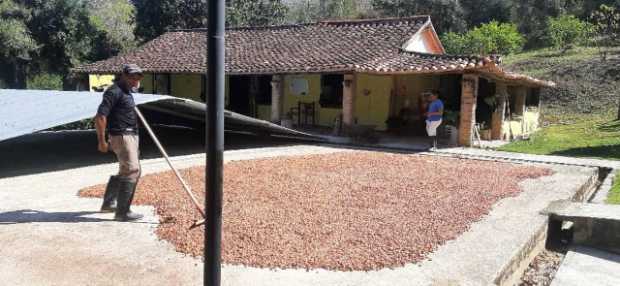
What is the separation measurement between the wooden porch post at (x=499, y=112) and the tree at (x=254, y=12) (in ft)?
62.0

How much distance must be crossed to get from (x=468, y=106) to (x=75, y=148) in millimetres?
9061

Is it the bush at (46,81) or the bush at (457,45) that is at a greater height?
the bush at (457,45)

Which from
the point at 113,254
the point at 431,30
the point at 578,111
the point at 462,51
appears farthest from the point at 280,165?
the point at 462,51

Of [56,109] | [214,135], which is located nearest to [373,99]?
[56,109]

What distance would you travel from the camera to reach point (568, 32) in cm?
3036

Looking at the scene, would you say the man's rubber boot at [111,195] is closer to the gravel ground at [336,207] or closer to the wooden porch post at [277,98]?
the gravel ground at [336,207]

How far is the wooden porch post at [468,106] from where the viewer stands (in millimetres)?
12109

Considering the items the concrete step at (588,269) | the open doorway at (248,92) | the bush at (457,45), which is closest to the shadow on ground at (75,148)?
the open doorway at (248,92)

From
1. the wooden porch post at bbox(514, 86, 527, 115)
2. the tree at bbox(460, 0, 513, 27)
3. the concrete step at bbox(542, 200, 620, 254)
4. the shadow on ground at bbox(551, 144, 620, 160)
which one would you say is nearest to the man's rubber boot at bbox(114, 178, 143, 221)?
the concrete step at bbox(542, 200, 620, 254)

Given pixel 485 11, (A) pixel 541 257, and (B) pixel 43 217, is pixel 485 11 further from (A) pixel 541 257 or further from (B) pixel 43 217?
(B) pixel 43 217

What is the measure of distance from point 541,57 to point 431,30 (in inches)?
577

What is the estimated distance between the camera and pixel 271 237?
4.68 m

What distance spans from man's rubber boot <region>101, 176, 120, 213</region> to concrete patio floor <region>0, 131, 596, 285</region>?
0.13 metres

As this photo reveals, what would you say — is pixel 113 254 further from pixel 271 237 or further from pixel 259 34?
pixel 259 34
